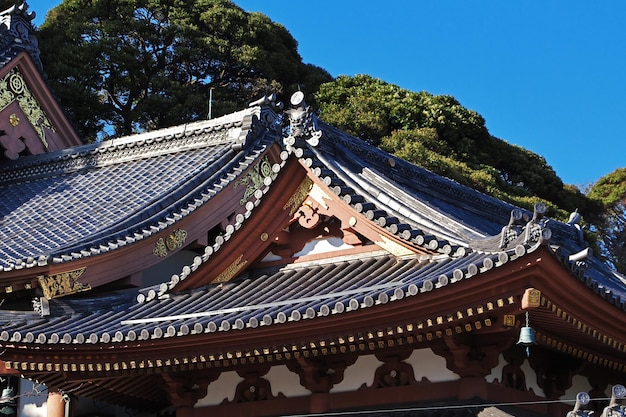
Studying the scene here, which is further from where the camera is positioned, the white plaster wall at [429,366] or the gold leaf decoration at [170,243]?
the gold leaf decoration at [170,243]

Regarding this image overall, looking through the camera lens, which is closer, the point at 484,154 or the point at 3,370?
the point at 3,370

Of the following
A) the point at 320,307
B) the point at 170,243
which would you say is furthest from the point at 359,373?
the point at 170,243

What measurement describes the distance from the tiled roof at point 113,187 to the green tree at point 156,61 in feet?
43.3

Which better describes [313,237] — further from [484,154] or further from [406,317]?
[484,154]

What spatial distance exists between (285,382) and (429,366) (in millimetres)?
1794

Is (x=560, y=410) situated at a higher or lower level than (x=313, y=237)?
lower

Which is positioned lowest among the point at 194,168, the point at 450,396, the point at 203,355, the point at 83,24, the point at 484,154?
the point at 450,396

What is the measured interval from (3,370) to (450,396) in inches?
233

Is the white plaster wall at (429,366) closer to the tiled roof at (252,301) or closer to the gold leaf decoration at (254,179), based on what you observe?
the tiled roof at (252,301)

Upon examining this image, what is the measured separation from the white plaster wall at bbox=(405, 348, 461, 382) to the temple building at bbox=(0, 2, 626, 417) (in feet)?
0.07

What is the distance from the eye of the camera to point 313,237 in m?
11.5

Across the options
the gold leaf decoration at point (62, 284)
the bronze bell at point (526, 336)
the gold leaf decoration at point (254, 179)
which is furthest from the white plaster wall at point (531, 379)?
the gold leaf decoration at point (254, 179)

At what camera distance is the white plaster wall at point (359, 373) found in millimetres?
10391

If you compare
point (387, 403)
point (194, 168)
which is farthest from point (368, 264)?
point (194, 168)
